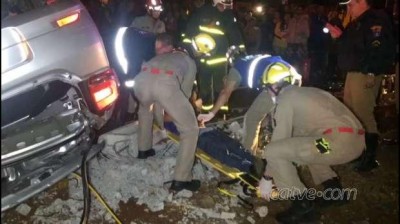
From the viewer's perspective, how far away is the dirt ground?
3641 millimetres

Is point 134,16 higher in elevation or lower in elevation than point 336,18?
higher

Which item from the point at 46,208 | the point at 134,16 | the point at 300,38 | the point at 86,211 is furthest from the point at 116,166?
the point at 300,38

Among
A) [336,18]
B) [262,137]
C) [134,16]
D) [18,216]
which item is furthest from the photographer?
[336,18]

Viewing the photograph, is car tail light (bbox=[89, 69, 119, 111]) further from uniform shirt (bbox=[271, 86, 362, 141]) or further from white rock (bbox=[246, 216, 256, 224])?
white rock (bbox=[246, 216, 256, 224])

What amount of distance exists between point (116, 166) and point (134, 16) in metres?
3.28

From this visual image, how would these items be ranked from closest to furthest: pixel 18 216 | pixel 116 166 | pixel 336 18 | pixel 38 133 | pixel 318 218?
pixel 38 133 < pixel 18 216 < pixel 318 218 < pixel 116 166 < pixel 336 18

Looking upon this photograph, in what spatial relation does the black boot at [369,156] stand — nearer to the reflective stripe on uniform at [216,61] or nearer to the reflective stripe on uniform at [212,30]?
the reflective stripe on uniform at [216,61]

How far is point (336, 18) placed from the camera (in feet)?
28.0

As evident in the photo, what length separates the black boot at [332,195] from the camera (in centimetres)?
373

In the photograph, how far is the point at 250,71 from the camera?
3.94 meters

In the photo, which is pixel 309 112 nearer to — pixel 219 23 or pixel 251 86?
pixel 251 86

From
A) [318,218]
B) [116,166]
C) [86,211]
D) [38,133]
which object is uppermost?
[38,133]

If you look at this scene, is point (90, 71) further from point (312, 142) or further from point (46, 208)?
point (312, 142)

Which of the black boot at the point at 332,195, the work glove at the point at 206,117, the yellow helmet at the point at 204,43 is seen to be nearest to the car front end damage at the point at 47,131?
the work glove at the point at 206,117
